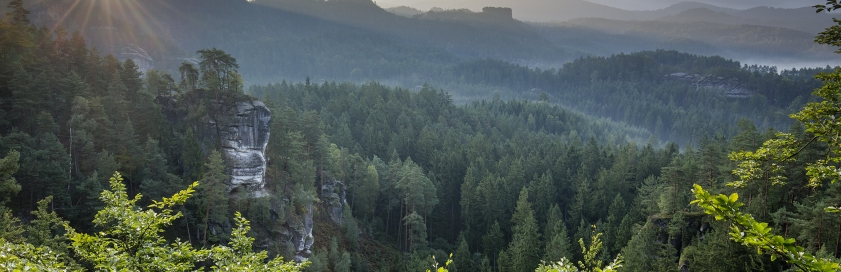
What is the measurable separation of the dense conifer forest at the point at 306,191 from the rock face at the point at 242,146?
24 cm

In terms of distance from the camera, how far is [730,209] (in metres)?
6.36

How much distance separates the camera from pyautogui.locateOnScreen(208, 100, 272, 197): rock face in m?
47.6

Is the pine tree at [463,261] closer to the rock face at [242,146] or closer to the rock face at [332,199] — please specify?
the rock face at [332,199]

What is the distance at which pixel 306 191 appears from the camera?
5475cm

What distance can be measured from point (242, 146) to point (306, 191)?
9.83 m

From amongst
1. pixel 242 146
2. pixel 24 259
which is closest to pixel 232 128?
pixel 242 146

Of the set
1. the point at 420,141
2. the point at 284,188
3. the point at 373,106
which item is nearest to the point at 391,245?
the point at 284,188

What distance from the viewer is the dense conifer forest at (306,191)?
453 inches

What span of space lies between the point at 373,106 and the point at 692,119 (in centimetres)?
13598

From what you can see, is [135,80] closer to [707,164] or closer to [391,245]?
[391,245]

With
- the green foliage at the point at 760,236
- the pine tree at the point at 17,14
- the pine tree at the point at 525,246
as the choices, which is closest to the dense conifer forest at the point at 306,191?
the green foliage at the point at 760,236

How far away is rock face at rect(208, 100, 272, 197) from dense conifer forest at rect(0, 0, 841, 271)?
0.24 meters

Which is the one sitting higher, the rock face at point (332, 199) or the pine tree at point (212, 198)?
the pine tree at point (212, 198)

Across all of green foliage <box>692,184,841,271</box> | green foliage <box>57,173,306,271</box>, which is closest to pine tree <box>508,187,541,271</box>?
green foliage <box>57,173,306,271</box>
